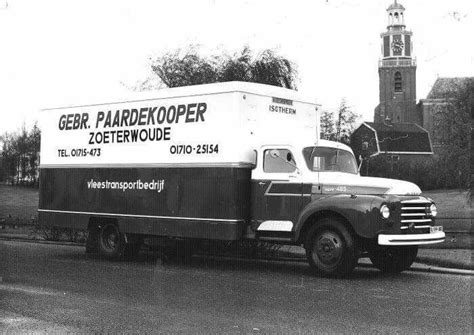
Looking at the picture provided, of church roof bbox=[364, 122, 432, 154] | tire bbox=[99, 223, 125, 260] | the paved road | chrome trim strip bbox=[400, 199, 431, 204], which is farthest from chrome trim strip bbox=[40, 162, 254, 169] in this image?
church roof bbox=[364, 122, 432, 154]

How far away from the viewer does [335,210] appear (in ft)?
37.3

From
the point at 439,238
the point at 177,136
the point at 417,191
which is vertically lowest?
the point at 439,238

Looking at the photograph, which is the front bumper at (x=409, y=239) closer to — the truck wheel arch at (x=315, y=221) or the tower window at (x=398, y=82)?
the truck wheel arch at (x=315, y=221)

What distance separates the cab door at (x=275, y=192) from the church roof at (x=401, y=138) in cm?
7115

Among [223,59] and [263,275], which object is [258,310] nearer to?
[263,275]

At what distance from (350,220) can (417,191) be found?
1.48m

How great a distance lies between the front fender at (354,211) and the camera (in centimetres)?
1102

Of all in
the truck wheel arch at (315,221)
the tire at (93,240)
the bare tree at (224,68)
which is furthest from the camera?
the bare tree at (224,68)

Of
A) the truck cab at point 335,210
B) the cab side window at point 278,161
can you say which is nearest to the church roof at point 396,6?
the truck cab at point 335,210

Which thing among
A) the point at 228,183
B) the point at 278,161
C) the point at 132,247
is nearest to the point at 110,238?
the point at 132,247

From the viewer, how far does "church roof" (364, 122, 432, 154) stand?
83875mm

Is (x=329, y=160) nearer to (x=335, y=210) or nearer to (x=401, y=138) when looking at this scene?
(x=335, y=210)

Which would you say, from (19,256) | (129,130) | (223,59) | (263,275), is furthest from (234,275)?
(223,59)

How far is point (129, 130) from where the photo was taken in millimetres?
14500
